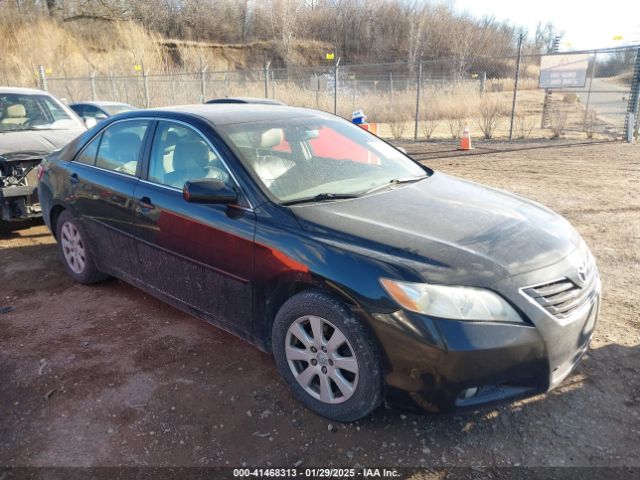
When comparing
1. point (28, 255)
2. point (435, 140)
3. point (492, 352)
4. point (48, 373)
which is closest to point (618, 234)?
point (492, 352)

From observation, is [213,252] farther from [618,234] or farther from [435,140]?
[435,140]

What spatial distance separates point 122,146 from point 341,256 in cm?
242

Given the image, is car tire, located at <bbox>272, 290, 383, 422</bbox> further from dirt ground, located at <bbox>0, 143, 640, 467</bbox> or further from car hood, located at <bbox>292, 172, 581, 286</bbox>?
car hood, located at <bbox>292, 172, 581, 286</bbox>

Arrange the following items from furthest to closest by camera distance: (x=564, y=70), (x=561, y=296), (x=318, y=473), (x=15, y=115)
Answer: (x=564, y=70) → (x=15, y=115) → (x=561, y=296) → (x=318, y=473)

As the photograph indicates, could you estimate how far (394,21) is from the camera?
58.9 m

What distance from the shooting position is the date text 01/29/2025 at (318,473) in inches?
92.5

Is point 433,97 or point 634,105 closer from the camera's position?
point 634,105

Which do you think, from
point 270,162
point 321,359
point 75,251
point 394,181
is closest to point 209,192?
point 270,162

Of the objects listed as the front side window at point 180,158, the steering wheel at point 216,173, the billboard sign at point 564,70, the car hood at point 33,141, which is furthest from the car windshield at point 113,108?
the billboard sign at point 564,70

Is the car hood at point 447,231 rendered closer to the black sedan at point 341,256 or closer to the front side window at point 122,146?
the black sedan at point 341,256

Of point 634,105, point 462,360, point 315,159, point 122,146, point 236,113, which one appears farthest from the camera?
point 634,105

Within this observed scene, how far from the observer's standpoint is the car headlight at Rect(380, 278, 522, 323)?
7.56 ft

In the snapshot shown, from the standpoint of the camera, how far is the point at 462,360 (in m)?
2.26

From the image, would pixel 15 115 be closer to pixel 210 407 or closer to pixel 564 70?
pixel 210 407
